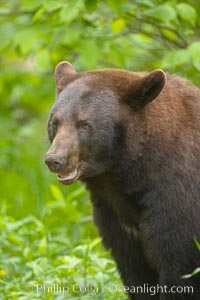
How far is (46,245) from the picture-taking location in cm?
770

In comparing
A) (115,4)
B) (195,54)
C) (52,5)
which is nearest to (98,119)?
(195,54)

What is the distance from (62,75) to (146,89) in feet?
2.34

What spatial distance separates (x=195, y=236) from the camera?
20.0ft

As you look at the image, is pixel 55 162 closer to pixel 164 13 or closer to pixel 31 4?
pixel 164 13

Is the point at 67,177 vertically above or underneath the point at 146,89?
underneath

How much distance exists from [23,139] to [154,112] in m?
5.77

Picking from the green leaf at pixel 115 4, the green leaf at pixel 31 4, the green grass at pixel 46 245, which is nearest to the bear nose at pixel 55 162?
→ the green grass at pixel 46 245

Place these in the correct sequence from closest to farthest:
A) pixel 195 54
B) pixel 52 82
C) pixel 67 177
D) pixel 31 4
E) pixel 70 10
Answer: pixel 67 177 → pixel 195 54 → pixel 70 10 → pixel 31 4 → pixel 52 82

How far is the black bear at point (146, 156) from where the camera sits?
19.9 ft

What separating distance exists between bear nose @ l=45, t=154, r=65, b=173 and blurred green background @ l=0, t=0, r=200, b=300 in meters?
1.22

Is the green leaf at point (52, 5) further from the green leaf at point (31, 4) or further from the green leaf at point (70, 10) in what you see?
the green leaf at point (31, 4)

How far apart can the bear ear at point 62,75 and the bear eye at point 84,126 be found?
432mm

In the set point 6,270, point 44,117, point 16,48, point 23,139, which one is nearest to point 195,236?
point 6,270

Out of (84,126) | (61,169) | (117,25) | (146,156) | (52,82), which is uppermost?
(84,126)
